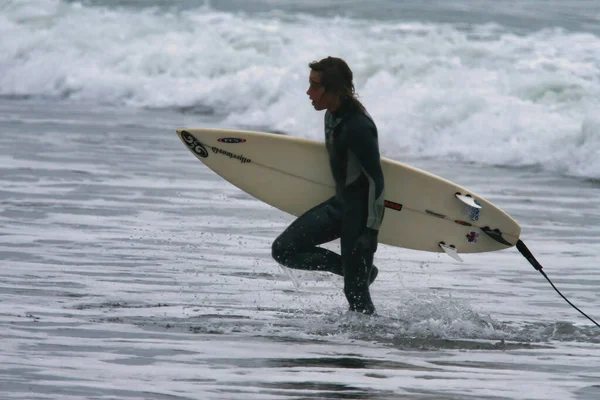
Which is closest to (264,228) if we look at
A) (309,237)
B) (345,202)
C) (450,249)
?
(450,249)

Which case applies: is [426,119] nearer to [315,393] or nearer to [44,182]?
[44,182]

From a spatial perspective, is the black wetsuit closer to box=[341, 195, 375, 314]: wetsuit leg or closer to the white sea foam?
box=[341, 195, 375, 314]: wetsuit leg

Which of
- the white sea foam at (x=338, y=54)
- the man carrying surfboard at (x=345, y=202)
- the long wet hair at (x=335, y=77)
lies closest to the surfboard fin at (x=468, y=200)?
the man carrying surfboard at (x=345, y=202)

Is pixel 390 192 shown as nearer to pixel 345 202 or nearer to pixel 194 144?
pixel 345 202

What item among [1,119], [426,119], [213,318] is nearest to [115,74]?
[1,119]

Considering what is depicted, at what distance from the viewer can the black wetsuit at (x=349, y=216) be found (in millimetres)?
7605

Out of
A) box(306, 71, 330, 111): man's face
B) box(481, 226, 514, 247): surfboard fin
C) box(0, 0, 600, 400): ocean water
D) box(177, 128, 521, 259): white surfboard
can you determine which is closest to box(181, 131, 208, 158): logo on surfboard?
box(177, 128, 521, 259): white surfboard

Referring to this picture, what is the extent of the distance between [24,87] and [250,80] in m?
4.07

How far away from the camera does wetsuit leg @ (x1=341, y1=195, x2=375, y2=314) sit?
7.73m

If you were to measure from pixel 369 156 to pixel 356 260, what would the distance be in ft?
1.88

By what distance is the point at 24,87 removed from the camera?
24.9 m

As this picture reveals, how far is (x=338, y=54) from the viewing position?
25.0 meters

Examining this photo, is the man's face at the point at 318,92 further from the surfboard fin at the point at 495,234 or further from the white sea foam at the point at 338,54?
the white sea foam at the point at 338,54

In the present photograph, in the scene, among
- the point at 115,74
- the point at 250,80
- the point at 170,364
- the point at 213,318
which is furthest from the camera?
the point at 115,74
